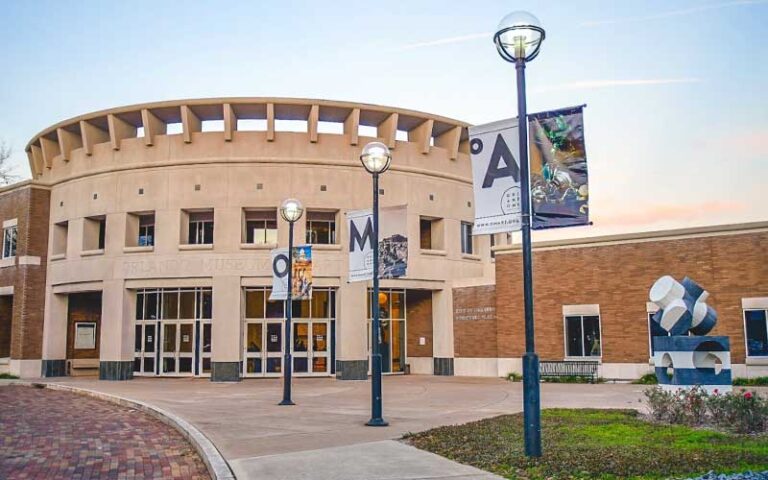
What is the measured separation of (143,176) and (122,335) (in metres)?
7.37

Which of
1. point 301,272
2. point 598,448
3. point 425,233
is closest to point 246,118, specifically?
point 425,233

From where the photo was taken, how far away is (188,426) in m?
13.4

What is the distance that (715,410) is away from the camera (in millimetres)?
12484

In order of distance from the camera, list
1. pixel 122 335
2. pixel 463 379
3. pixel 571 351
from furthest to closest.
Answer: pixel 122 335
pixel 463 379
pixel 571 351

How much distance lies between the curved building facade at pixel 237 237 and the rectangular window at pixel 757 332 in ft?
42.9

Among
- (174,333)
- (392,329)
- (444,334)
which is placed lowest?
(444,334)

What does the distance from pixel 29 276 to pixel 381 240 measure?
26.0m

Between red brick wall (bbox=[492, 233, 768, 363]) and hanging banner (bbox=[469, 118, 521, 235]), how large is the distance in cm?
1762

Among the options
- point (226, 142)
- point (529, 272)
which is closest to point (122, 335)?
point (226, 142)

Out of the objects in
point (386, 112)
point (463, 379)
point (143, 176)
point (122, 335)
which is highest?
point (386, 112)

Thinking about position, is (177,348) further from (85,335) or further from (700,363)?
(700,363)

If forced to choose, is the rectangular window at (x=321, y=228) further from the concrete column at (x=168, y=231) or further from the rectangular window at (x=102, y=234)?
the rectangular window at (x=102, y=234)

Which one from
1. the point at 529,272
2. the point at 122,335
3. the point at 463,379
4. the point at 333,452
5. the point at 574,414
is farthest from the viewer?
the point at 122,335

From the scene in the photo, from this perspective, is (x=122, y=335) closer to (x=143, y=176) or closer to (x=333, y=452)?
(x=143, y=176)
